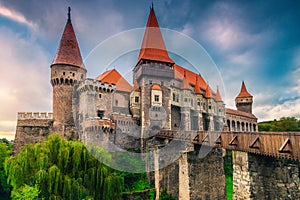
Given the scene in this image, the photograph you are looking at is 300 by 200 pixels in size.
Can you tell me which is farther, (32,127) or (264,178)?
(32,127)

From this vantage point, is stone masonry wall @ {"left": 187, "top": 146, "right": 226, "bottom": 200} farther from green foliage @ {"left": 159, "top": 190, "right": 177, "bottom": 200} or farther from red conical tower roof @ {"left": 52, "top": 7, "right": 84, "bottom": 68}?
red conical tower roof @ {"left": 52, "top": 7, "right": 84, "bottom": 68}

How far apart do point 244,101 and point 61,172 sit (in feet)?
150

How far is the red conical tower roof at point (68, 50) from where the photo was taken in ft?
82.7

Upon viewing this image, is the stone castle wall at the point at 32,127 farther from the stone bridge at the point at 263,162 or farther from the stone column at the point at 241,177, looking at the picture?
the stone column at the point at 241,177

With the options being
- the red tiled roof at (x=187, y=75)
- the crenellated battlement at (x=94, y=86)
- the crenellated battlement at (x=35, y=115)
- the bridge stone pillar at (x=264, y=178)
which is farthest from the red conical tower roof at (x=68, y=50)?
the bridge stone pillar at (x=264, y=178)

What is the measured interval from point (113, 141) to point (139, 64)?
34.2ft

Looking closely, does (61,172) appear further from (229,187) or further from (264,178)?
(229,187)

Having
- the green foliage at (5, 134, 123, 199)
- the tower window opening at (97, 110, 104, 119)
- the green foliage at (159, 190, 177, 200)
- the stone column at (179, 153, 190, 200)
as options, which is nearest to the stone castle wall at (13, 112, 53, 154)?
the tower window opening at (97, 110, 104, 119)

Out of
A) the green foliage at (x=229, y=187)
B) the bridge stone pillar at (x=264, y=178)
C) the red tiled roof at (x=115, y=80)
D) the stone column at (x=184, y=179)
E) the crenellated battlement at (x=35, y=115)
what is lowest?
the green foliage at (x=229, y=187)

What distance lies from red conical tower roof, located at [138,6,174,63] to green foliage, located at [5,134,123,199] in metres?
17.4

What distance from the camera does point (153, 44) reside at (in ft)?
94.0

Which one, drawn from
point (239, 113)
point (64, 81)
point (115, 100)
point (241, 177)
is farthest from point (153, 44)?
point (239, 113)

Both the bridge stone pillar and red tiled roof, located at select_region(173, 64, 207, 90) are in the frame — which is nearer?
the bridge stone pillar

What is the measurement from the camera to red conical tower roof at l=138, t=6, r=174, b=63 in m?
27.6
